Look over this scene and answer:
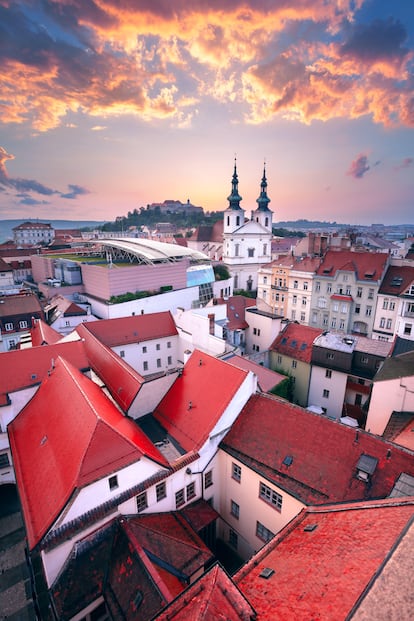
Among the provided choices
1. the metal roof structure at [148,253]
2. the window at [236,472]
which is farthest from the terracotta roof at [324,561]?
the metal roof structure at [148,253]

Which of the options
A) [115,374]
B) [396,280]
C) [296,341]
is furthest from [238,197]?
[115,374]

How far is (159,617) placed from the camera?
793 centimetres

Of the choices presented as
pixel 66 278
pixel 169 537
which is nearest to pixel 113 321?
pixel 169 537

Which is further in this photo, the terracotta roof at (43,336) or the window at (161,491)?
the terracotta roof at (43,336)

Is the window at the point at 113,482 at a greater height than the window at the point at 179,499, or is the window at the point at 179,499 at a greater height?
the window at the point at 113,482

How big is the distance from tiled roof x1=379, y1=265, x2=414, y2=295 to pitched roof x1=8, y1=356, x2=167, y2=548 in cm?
4259

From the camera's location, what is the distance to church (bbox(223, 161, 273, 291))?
77.2m

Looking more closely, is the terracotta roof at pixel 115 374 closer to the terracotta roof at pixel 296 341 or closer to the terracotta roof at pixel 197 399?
the terracotta roof at pixel 197 399

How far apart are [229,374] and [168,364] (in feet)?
64.6

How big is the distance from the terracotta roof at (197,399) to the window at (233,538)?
21.4ft

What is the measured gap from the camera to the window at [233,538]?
19530 millimetres

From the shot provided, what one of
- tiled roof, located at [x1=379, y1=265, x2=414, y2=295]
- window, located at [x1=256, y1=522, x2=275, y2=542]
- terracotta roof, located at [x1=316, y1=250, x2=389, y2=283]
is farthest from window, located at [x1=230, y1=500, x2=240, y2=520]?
terracotta roof, located at [x1=316, y1=250, x2=389, y2=283]

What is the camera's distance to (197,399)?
20766 millimetres

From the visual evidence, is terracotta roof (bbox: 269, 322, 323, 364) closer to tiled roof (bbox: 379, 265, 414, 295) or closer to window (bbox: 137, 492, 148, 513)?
tiled roof (bbox: 379, 265, 414, 295)
